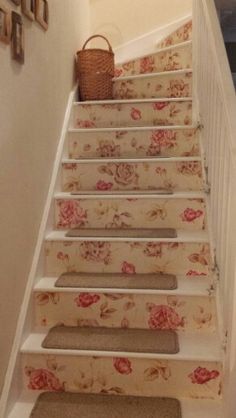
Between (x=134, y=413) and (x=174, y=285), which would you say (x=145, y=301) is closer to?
(x=174, y=285)

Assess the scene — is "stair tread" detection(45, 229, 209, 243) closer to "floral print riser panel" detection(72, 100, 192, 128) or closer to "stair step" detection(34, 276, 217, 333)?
"stair step" detection(34, 276, 217, 333)

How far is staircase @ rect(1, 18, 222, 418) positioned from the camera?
1494 millimetres

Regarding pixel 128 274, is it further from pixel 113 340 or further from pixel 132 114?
pixel 132 114

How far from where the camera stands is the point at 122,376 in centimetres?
152

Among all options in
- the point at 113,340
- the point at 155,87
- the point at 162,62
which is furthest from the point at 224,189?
the point at 162,62

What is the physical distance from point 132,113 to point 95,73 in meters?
0.44

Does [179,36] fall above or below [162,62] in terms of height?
above

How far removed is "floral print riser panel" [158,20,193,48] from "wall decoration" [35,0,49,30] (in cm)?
148

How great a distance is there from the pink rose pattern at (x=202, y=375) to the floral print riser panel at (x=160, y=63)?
2203 millimetres

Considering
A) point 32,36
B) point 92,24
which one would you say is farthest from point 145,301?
point 92,24

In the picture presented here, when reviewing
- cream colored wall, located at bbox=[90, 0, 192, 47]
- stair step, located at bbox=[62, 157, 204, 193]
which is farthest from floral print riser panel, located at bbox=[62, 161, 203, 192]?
cream colored wall, located at bbox=[90, 0, 192, 47]

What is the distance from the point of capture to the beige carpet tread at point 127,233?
74.5 inches

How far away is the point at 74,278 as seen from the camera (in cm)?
179

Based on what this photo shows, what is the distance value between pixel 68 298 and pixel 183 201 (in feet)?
2.57
